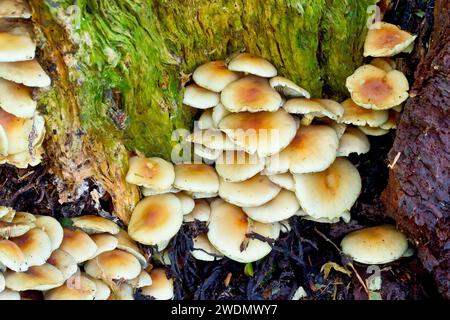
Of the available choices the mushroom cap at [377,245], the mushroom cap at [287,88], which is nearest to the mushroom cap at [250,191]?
the mushroom cap at [287,88]

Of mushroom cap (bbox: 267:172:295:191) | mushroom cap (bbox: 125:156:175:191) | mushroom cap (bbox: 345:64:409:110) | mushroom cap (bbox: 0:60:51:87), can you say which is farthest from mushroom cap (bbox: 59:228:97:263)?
mushroom cap (bbox: 345:64:409:110)

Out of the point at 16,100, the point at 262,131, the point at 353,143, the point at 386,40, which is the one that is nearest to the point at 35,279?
the point at 16,100

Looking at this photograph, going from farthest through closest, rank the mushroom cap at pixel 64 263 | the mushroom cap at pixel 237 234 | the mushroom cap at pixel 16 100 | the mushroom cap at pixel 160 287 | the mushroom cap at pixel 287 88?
the mushroom cap at pixel 160 287 < the mushroom cap at pixel 237 234 < the mushroom cap at pixel 287 88 < the mushroom cap at pixel 64 263 < the mushroom cap at pixel 16 100

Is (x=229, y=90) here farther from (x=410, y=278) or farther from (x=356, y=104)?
(x=410, y=278)

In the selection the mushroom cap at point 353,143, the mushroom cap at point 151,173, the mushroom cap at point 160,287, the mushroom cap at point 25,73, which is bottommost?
the mushroom cap at point 160,287

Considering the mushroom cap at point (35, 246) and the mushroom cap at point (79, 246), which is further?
the mushroom cap at point (79, 246)

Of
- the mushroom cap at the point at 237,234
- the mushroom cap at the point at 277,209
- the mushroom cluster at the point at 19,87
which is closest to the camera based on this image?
the mushroom cluster at the point at 19,87

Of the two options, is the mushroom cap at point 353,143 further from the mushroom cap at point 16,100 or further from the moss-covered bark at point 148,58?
the mushroom cap at point 16,100

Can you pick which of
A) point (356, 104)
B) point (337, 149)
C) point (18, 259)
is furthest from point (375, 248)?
point (18, 259)
